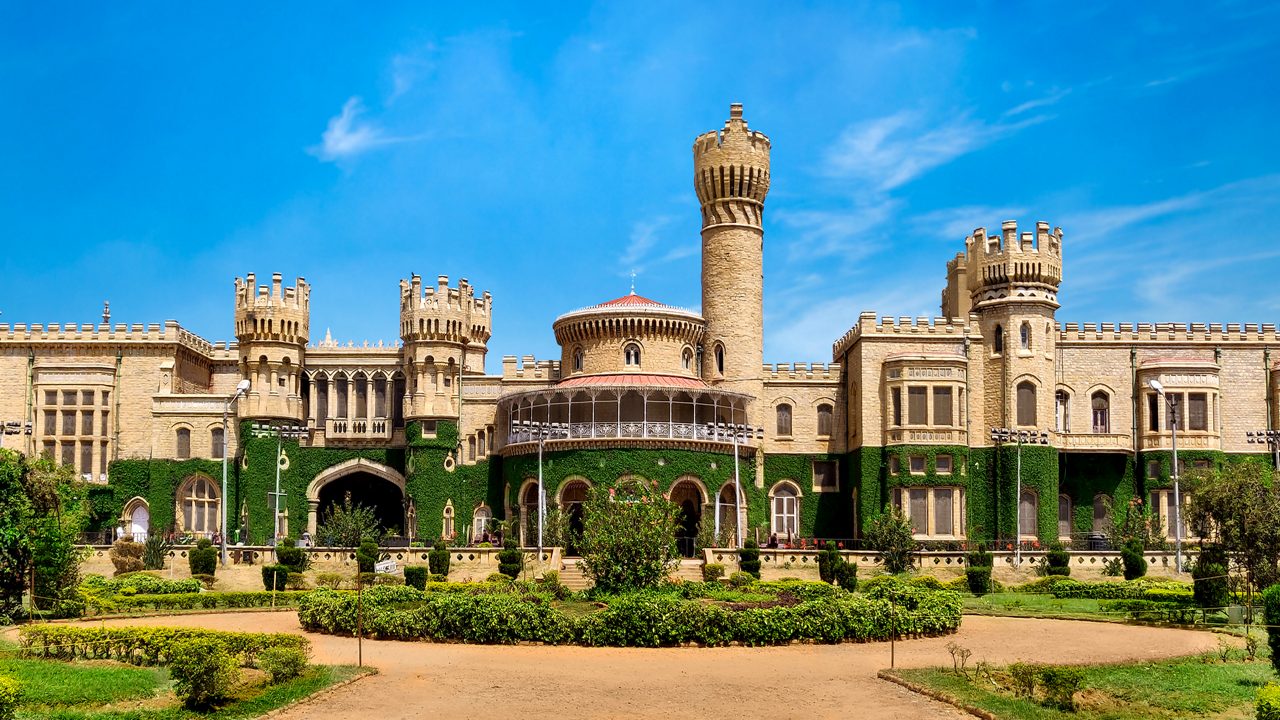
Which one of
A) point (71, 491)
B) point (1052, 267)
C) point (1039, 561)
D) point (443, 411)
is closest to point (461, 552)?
point (443, 411)

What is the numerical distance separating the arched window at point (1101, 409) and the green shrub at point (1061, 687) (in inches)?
1643

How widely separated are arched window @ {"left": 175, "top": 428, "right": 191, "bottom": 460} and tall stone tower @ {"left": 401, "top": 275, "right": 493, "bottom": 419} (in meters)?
10.2

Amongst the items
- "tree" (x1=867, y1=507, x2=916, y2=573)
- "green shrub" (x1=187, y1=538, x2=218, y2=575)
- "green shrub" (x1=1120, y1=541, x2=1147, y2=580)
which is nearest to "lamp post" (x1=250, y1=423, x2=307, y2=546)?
"green shrub" (x1=187, y1=538, x2=218, y2=575)

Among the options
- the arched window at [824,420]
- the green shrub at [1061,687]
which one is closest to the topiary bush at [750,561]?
Result: the arched window at [824,420]

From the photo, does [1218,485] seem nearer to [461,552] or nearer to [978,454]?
[978,454]

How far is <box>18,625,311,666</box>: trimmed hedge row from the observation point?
2670 cm

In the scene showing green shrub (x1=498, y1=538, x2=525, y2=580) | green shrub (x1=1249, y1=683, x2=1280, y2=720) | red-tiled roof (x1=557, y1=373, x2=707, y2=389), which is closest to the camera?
green shrub (x1=1249, y1=683, x2=1280, y2=720)

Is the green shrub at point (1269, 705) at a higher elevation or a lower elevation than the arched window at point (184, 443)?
lower

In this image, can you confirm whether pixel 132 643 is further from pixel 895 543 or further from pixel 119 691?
Answer: pixel 895 543

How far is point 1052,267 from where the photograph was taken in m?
60.8

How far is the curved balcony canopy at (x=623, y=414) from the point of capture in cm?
5691

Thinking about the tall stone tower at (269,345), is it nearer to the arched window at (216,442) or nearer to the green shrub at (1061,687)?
the arched window at (216,442)

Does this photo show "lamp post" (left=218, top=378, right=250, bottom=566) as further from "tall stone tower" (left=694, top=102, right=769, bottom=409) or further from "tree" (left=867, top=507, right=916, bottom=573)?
"tree" (left=867, top=507, right=916, bottom=573)

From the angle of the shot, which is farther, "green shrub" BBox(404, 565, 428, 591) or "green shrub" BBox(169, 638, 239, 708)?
"green shrub" BBox(404, 565, 428, 591)
